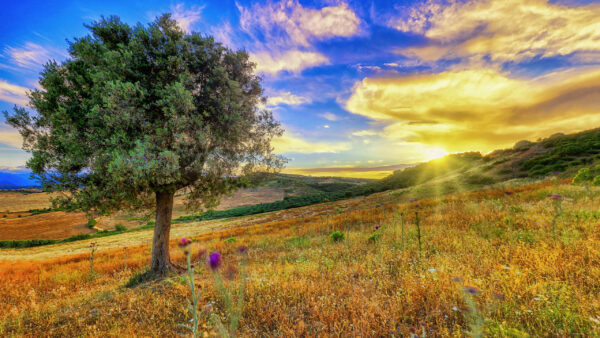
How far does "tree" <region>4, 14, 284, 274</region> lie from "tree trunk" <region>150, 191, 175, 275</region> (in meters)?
0.04

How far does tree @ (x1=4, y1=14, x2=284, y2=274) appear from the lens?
6.59 m

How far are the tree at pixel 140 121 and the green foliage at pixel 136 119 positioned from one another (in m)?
0.03

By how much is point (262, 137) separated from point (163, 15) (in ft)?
20.6

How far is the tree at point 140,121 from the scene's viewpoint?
6590 mm

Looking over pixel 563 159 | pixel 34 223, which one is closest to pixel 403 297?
pixel 563 159

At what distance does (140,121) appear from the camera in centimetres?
689

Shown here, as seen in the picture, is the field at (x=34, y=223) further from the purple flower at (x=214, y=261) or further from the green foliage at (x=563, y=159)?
the green foliage at (x=563, y=159)

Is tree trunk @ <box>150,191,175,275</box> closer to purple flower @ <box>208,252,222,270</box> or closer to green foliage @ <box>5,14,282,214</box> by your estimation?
green foliage @ <box>5,14,282,214</box>

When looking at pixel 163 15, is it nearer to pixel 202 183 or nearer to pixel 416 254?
pixel 202 183

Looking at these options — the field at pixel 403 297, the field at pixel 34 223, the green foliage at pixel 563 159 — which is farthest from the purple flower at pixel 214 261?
the green foliage at pixel 563 159

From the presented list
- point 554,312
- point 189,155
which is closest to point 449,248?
point 554,312

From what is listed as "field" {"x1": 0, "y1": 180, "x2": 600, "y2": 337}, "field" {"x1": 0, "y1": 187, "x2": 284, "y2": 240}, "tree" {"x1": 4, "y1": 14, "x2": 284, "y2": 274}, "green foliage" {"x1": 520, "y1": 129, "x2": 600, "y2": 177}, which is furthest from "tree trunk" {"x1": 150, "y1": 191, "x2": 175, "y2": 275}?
"green foliage" {"x1": 520, "y1": 129, "x2": 600, "y2": 177}

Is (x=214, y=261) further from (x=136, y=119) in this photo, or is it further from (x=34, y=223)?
(x=34, y=223)

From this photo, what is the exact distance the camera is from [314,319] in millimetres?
3762
